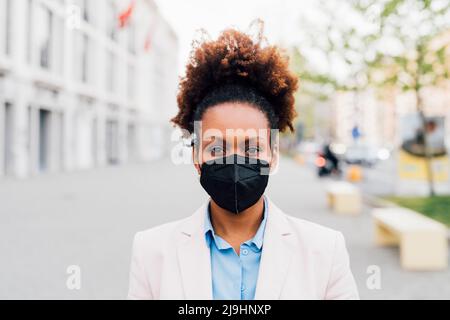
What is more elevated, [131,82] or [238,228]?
[131,82]

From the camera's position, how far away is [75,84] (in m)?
28.0

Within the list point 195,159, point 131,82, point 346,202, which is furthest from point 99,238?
point 131,82

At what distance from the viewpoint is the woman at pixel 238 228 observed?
1.71 metres

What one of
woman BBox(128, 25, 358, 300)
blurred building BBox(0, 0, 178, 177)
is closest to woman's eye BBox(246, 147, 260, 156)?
woman BBox(128, 25, 358, 300)

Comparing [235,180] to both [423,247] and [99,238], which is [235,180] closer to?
[423,247]

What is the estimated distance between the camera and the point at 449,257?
743cm

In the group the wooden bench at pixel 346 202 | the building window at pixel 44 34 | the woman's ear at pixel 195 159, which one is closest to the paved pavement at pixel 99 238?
the wooden bench at pixel 346 202

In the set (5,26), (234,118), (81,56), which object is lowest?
(234,118)

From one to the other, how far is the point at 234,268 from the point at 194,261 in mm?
119

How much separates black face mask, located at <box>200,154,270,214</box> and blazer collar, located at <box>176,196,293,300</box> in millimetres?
89

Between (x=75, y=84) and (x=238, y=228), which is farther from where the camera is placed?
(x=75, y=84)

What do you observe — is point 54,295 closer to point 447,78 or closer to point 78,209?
point 78,209

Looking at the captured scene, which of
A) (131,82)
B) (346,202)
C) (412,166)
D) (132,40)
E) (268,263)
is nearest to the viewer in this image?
(268,263)

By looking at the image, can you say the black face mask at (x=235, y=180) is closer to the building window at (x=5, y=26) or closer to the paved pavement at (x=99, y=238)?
the paved pavement at (x=99, y=238)
